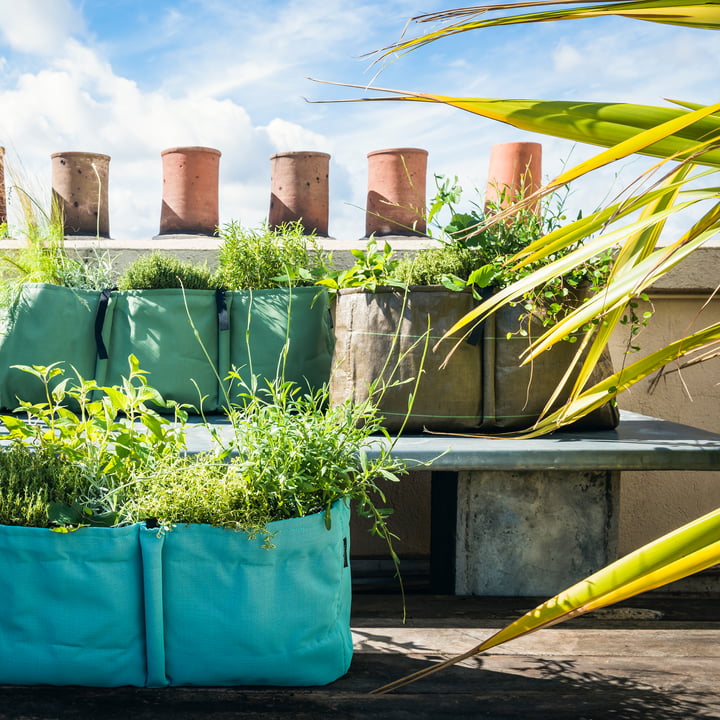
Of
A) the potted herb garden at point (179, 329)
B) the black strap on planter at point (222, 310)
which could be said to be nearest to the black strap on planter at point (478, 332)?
the potted herb garden at point (179, 329)

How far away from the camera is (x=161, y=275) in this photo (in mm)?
2307

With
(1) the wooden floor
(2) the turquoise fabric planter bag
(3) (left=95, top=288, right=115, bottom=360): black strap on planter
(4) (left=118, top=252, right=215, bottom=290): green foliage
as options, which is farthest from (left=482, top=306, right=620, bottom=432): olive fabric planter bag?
(3) (left=95, top=288, right=115, bottom=360): black strap on planter

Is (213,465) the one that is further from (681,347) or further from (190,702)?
(681,347)

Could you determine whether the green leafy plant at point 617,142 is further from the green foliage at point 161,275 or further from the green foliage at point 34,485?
the green foliage at point 161,275

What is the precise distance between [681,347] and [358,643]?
2.96 ft

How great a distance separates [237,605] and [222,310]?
1.14 meters

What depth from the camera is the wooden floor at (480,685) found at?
1.26 meters

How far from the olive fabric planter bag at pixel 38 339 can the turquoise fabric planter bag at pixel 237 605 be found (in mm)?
1123

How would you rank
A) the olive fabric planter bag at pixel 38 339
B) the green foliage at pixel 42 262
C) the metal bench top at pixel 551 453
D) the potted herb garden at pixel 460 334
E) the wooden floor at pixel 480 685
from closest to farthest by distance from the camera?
the wooden floor at pixel 480 685
the metal bench top at pixel 551 453
the potted herb garden at pixel 460 334
the olive fabric planter bag at pixel 38 339
the green foliage at pixel 42 262

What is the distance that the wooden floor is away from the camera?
1261 mm

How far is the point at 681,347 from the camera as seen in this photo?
124 cm

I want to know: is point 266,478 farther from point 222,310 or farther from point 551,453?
point 222,310

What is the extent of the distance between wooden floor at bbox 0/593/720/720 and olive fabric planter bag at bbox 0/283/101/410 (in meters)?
1.12

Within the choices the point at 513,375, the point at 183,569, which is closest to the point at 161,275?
the point at 513,375
